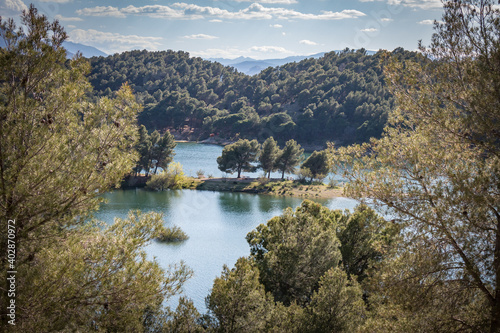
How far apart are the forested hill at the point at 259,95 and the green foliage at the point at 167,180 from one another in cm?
2581

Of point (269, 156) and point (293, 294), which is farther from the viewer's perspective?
point (269, 156)

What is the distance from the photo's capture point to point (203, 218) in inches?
1502

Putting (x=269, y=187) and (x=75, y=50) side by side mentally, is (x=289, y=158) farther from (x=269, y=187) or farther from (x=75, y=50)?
(x=75, y=50)

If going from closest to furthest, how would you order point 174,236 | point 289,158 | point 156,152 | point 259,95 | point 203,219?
point 174,236 < point 203,219 < point 156,152 < point 289,158 < point 259,95

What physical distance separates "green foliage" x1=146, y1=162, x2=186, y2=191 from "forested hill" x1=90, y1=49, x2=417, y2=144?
84.7ft

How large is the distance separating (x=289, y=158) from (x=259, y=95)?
58.0m

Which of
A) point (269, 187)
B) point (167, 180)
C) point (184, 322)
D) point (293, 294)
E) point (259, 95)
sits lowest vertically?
point (293, 294)

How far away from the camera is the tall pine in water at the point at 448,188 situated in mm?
6395

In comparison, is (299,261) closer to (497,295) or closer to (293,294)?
(293,294)

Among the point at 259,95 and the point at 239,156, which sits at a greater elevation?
the point at 259,95

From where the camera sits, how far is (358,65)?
106375 millimetres

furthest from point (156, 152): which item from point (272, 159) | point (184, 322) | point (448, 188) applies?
point (448, 188)

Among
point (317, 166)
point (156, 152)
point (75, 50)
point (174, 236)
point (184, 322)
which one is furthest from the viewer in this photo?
point (317, 166)

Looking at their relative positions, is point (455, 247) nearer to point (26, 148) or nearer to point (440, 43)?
point (440, 43)
